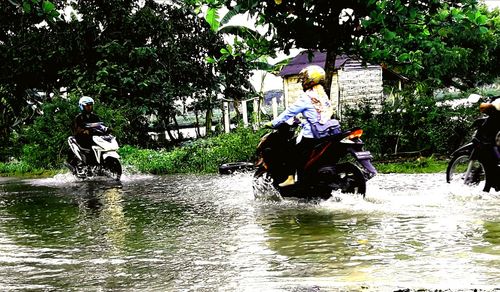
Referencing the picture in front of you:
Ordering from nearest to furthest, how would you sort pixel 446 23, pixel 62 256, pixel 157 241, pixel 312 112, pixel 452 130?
pixel 62 256
pixel 157 241
pixel 312 112
pixel 446 23
pixel 452 130

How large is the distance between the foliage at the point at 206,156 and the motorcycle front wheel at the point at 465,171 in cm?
727

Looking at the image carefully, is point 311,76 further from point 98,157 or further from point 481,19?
point 98,157

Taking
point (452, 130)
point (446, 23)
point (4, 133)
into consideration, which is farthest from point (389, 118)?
point (4, 133)

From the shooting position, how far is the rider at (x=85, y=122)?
47.9 ft

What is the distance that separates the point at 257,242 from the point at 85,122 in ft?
31.9

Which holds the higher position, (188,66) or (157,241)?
(188,66)

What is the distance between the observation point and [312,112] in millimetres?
8438

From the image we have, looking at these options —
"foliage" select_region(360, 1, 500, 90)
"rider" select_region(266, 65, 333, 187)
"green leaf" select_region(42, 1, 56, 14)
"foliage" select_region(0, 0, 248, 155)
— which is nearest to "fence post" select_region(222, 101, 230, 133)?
"foliage" select_region(0, 0, 248, 155)

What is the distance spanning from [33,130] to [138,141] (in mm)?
6004

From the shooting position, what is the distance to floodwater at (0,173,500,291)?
4.34m

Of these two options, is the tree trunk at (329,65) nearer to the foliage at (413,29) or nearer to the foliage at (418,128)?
the foliage at (413,29)

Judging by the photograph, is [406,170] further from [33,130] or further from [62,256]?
[33,130]

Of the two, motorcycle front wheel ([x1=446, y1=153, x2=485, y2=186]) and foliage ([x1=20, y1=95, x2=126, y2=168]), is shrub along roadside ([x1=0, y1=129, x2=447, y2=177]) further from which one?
motorcycle front wheel ([x1=446, y1=153, x2=485, y2=186])

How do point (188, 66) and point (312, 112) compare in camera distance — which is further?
point (188, 66)
